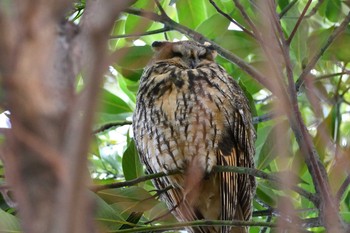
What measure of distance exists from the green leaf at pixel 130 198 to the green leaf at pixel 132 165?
0.31 meters

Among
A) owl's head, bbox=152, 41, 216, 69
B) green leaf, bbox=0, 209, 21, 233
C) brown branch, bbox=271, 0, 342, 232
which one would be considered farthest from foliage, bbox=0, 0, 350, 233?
brown branch, bbox=271, 0, 342, 232

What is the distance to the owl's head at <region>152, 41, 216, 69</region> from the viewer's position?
Answer: 2592 mm

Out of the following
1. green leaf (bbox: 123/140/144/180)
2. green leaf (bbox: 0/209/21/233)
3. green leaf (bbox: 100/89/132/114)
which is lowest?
green leaf (bbox: 0/209/21/233)

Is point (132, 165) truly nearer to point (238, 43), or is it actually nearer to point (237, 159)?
point (237, 159)

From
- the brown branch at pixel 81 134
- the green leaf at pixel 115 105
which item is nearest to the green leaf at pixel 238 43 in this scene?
the green leaf at pixel 115 105

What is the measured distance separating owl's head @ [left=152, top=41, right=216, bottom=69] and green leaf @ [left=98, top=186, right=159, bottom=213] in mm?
778

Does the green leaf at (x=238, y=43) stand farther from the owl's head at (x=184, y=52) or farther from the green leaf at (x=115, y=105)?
the green leaf at (x=115, y=105)

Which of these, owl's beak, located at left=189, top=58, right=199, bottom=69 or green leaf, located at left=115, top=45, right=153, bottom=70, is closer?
green leaf, located at left=115, top=45, right=153, bottom=70

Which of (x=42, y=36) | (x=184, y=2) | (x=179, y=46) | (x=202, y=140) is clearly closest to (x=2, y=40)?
(x=42, y=36)

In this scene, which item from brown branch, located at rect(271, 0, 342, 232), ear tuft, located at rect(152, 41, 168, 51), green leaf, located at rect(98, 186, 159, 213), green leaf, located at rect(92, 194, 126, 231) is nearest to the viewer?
brown branch, located at rect(271, 0, 342, 232)

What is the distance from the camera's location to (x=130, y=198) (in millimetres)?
1895

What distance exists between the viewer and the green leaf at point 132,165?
2.23 meters

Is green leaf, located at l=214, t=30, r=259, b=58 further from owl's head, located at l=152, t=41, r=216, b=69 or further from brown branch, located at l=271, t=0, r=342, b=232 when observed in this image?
brown branch, located at l=271, t=0, r=342, b=232

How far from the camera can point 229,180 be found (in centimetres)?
213
